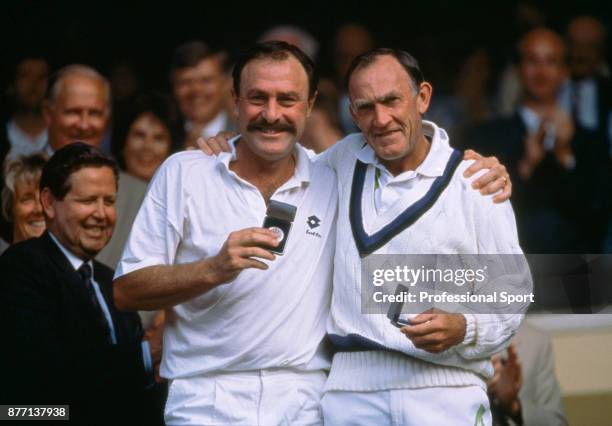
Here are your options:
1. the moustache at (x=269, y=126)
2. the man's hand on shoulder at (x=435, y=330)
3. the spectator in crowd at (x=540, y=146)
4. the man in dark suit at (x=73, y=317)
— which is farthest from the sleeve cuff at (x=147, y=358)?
the spectator in crowd at (x=540, y=146)

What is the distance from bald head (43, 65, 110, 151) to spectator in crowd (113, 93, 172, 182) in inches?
7.3

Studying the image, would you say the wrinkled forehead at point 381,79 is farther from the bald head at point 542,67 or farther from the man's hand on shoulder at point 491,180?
the bald head at point 542,67

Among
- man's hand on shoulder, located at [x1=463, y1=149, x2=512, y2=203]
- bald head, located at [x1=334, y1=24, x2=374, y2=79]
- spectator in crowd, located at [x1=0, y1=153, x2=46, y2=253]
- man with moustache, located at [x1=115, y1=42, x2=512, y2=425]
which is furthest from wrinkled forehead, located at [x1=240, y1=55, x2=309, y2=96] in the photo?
bald head, located at [x1=334, y1=24, x2=374, y2=79]

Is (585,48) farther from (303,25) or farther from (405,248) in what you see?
(405,248)

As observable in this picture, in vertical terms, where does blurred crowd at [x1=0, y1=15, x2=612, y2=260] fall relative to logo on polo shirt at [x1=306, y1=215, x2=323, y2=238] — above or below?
above

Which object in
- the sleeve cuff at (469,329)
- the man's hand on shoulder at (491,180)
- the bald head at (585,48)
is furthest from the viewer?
the bald head at (585,48)

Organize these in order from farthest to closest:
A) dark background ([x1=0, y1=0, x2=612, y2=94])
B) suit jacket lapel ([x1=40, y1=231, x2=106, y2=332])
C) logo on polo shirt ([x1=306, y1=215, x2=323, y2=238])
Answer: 1. dark background ([x1=0, y1=0, x2=612, y2=94])
2. suit jacket lapel ([x1=40, y1=231, x2=106, y2=332])
3. logo on polo shirt ([x1=306, y1=215, x2=323, y2=238])

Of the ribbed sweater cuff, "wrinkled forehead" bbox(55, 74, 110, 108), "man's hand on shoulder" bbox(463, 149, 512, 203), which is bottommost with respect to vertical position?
the ribbed sweater cuff

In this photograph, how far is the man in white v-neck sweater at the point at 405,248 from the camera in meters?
4.14

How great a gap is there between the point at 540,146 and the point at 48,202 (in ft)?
9.30

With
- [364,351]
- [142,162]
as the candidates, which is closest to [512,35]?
[142,162]

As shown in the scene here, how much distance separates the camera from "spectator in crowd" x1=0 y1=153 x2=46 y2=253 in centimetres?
544

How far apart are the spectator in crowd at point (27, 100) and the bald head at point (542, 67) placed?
266 cm

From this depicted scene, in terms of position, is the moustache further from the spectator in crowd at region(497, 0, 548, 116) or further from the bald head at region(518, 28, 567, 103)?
the spectator in crowd at region(497, 0, 548, 116)
